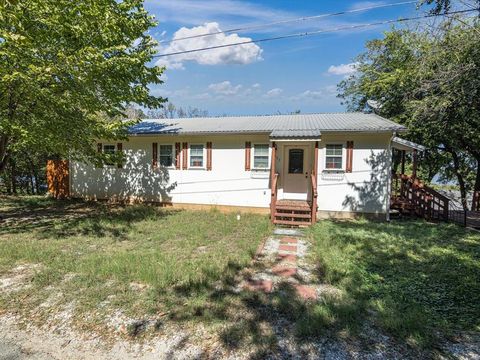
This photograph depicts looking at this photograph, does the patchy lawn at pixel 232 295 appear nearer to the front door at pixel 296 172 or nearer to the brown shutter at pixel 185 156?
the front door at pixel 296 172

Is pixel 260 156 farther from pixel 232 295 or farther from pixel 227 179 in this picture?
pixel 232 295

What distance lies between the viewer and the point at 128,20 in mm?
7629

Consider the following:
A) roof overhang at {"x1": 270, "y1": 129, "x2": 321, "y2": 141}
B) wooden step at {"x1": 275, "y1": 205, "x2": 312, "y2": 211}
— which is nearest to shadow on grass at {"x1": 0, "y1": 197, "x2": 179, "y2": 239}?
wooden step at {"x1": 275, "y1": 205, "x2": 312, "y2": 211}

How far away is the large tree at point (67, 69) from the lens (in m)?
5.87

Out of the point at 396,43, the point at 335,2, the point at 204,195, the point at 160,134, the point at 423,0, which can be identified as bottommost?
the point at 204,195

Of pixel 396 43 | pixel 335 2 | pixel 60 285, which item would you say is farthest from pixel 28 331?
pixel 396 43

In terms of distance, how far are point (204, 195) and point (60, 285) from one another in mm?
6815

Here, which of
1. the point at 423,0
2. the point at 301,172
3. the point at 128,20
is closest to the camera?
the point at 423,0

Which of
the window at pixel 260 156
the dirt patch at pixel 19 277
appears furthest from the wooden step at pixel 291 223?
the dirt patch at pixel 19 277

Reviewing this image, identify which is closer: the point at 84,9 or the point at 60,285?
the point at 60,285

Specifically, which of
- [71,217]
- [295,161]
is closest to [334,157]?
[295,161]

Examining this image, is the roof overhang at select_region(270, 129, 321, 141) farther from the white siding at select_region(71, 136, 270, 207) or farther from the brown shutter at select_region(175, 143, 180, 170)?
the brown shutter at select_region(175, 143, 180, 170)

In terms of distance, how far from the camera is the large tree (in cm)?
587

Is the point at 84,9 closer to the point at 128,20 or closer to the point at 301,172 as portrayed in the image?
the point at 128,20
